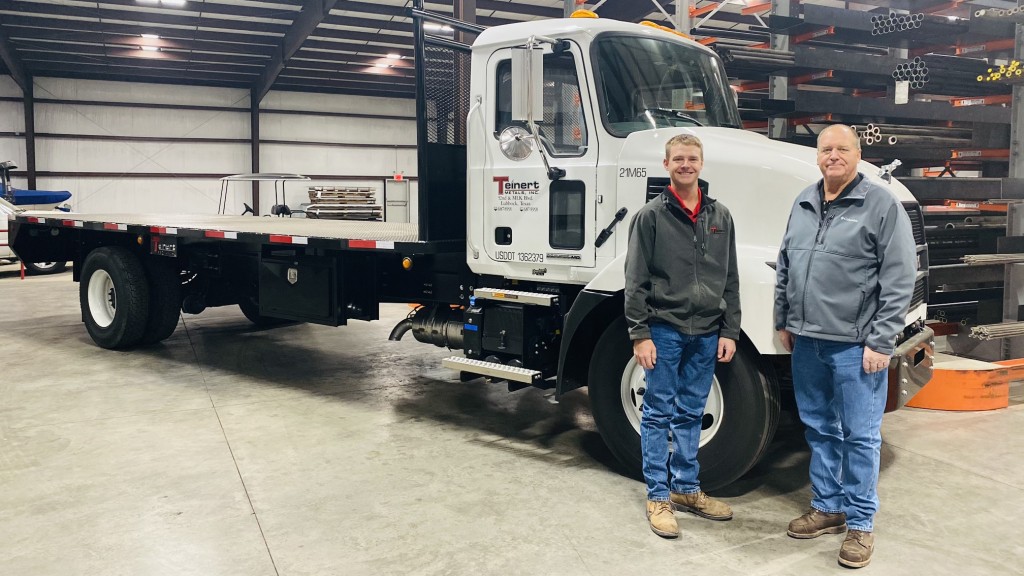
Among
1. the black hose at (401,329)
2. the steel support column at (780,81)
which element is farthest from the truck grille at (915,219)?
the steel support column at (780,81)

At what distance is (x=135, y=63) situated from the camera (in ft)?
69.5

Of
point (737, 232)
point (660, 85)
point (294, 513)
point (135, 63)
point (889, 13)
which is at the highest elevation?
point (135, 63)

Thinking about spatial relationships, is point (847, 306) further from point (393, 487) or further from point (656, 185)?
point (393, 487)

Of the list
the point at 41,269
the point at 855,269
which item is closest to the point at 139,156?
the point at 41,269

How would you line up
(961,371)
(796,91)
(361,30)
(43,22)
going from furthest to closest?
(361,30) < (43,22) < (796,91) < (961,371)

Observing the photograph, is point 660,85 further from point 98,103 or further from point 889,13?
point 98,103

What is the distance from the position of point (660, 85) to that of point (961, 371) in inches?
132

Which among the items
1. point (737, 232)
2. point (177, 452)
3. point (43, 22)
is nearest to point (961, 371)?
point (737, 232)

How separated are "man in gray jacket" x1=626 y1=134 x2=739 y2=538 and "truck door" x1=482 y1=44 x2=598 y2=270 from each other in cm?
97

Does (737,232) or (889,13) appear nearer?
(737,232)

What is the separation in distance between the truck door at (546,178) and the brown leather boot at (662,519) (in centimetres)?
145

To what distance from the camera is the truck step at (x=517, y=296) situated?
15.6ft

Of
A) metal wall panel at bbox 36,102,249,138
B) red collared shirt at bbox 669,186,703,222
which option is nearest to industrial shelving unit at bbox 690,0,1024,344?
red collared shirt at bbox 669,186,703,222

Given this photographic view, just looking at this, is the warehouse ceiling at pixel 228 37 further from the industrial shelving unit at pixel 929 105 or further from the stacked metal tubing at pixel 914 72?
the stacked metal tubing at pixel 914 72
